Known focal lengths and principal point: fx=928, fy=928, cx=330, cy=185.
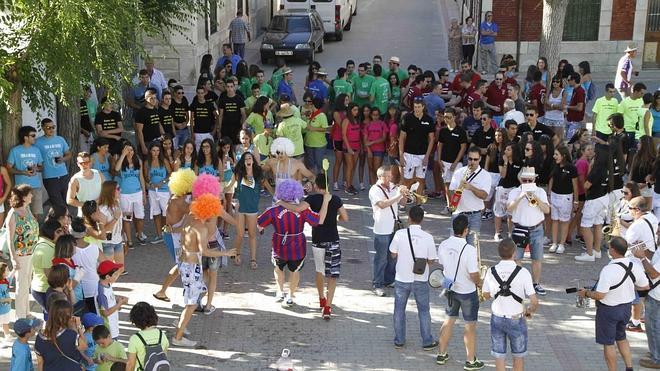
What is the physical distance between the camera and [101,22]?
449 inches

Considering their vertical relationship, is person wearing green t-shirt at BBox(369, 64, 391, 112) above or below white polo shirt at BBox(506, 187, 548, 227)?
above

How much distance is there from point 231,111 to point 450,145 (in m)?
4.02

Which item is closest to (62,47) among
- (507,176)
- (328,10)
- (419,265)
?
(419,265)

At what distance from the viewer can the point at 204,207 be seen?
10086 mm

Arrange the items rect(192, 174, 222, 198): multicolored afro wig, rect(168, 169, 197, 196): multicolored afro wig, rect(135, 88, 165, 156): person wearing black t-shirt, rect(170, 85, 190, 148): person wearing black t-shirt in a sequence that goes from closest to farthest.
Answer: rect(192, 174, 222, 198): multicolored afro wig
rect(168, 169, 197, 196): multicolored afro wig
rect(135, 88, 165, 156): person wearing black t-shirt
rect(170, 85, 190, 148): person wearing black t-shirt

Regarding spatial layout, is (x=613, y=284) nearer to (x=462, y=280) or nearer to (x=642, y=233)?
(x=642, y=233)

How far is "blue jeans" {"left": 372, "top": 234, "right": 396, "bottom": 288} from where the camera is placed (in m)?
11.4

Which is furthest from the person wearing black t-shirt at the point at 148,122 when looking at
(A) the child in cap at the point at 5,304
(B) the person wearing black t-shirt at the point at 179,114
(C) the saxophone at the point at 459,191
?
(C) the saxophone at the point at 459,191

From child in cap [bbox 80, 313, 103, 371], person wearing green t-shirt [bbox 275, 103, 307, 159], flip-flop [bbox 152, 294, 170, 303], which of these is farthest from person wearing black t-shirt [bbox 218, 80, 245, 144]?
child in cap [bbox 80, 313, 103, 371]

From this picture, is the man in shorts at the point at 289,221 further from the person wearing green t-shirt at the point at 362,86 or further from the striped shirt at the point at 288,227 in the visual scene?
the person wearing green t-shirt at the point at 362,86

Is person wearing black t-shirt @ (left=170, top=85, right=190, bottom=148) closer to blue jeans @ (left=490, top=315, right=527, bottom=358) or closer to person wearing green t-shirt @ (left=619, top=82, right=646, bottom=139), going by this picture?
person wearing green t-shirt @ (left=619, top=82, right=646, bottom=139)

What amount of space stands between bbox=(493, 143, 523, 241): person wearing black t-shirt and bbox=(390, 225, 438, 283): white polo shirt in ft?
11.9

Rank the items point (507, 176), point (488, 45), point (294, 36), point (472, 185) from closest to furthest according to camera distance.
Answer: point (472, 185) → point (507, 176) → point (488, 45) → point (294, 36)

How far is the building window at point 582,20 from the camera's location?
84.6 ft
